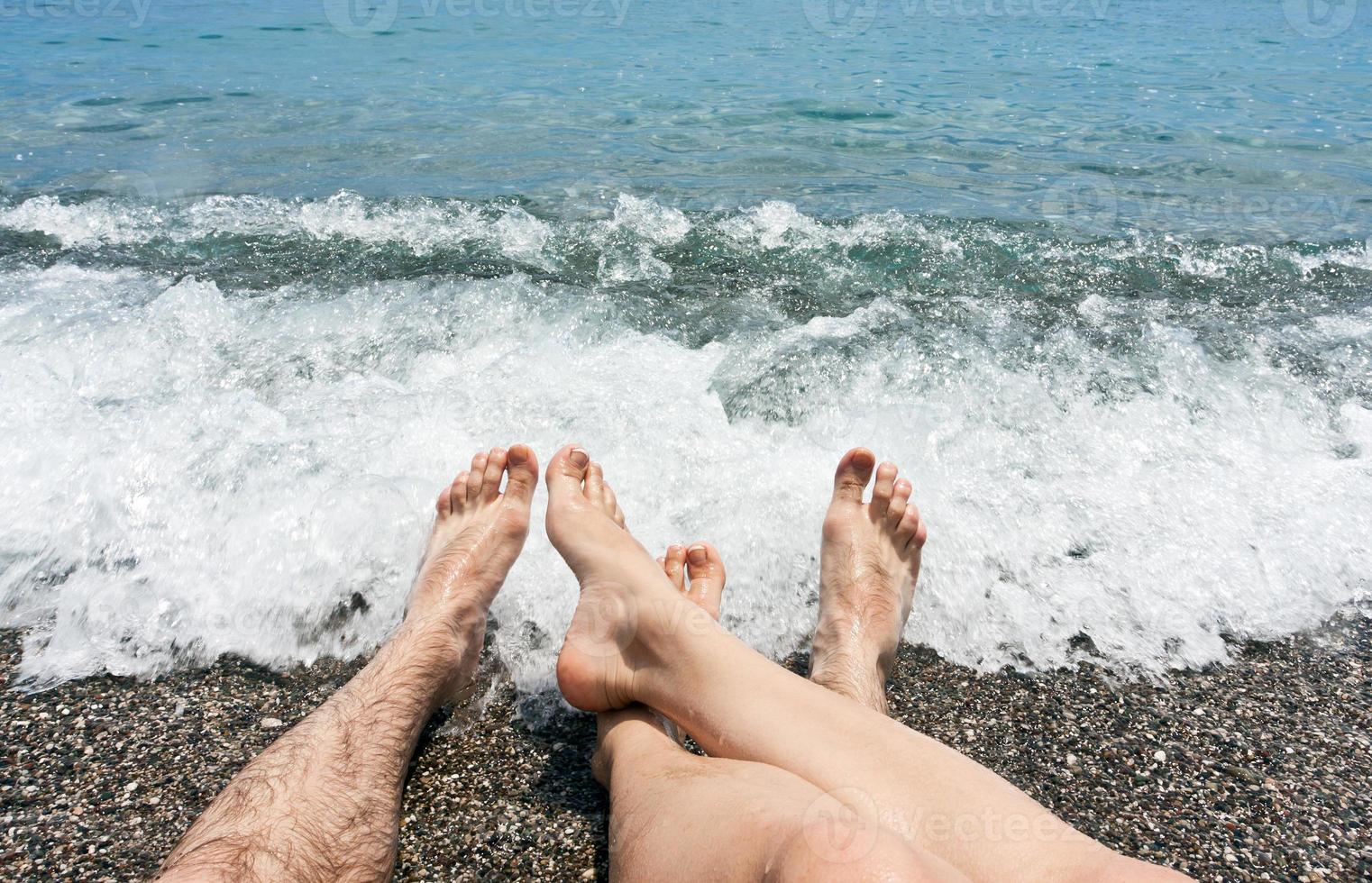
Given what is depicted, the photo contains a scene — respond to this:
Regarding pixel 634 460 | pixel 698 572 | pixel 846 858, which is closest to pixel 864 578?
pixel 698 572

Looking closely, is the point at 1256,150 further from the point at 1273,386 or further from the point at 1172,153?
the point at 1273,386

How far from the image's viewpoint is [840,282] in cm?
435

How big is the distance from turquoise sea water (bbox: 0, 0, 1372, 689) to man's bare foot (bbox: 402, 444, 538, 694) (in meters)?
0.13

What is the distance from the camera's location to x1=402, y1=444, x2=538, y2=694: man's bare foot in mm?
2170

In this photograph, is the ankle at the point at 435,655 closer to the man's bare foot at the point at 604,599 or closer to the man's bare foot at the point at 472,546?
the man's bare foot at the point at 472,546

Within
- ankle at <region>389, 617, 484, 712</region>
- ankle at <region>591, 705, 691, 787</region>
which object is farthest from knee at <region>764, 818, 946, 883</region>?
ankle at <region>389, 617, 484, 712</region>

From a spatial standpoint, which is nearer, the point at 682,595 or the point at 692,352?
the point at 682,595

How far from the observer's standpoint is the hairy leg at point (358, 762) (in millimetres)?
1475

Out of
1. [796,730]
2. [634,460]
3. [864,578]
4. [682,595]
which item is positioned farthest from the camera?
[634,460]

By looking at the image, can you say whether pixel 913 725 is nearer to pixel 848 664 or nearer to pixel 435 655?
pixel 848 664

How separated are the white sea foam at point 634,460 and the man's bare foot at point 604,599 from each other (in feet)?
0.66

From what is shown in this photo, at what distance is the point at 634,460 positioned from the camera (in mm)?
2934

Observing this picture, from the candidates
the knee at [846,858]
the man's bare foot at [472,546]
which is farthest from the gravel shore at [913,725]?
the knee at [846,858]

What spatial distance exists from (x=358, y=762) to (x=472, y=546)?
783mm
